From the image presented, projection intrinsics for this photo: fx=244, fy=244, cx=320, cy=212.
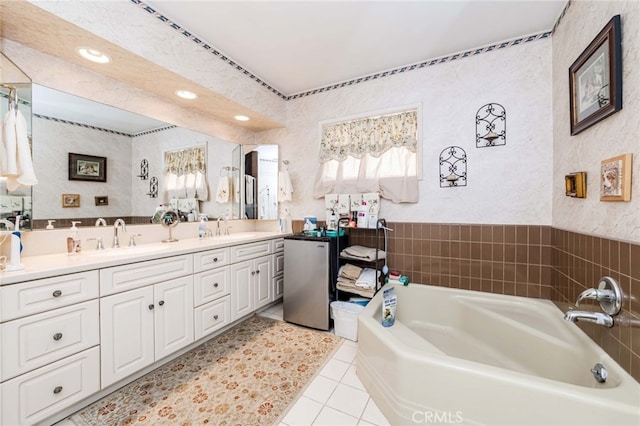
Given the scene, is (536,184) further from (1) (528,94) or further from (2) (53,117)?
Result: (2) (53,117)

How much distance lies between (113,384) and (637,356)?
278 cm

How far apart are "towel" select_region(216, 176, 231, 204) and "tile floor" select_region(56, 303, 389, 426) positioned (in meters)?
2.03

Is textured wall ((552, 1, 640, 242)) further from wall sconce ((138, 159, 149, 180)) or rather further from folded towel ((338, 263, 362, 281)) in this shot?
wall sconce ((138, 159, 149, 180))

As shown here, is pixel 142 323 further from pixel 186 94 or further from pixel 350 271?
pixel 186 94

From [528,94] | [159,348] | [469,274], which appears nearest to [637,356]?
[469,274]

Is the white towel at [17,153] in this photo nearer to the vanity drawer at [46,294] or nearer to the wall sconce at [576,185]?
the vanity drawer at [46,294]

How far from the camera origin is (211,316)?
2115 mm

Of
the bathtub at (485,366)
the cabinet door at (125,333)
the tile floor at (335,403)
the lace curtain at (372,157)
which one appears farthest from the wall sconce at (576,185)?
the cabinet door at (125,333)

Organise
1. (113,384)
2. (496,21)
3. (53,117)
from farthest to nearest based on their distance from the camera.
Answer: (496,21) → (53,117) → (113,384)

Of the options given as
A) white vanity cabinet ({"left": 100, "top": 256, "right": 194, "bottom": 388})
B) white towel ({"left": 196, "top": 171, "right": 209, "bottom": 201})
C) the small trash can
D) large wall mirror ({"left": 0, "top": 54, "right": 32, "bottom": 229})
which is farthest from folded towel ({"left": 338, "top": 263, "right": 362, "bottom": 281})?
large wall mirror ({"left": 0, "top": 54, "right": 32, "bottom": 229})

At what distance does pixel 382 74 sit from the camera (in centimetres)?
258

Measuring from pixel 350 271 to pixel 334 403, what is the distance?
3.69 ft

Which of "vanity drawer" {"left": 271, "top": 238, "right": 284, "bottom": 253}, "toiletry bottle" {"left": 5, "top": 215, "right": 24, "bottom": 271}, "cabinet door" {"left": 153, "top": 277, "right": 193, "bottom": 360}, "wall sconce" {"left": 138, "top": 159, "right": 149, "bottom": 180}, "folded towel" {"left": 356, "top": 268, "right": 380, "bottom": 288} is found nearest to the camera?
"toiletry bottle" {"left": 5, "top": 215, "right": 24, "bottom": 271}

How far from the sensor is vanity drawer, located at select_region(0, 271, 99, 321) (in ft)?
3.78
